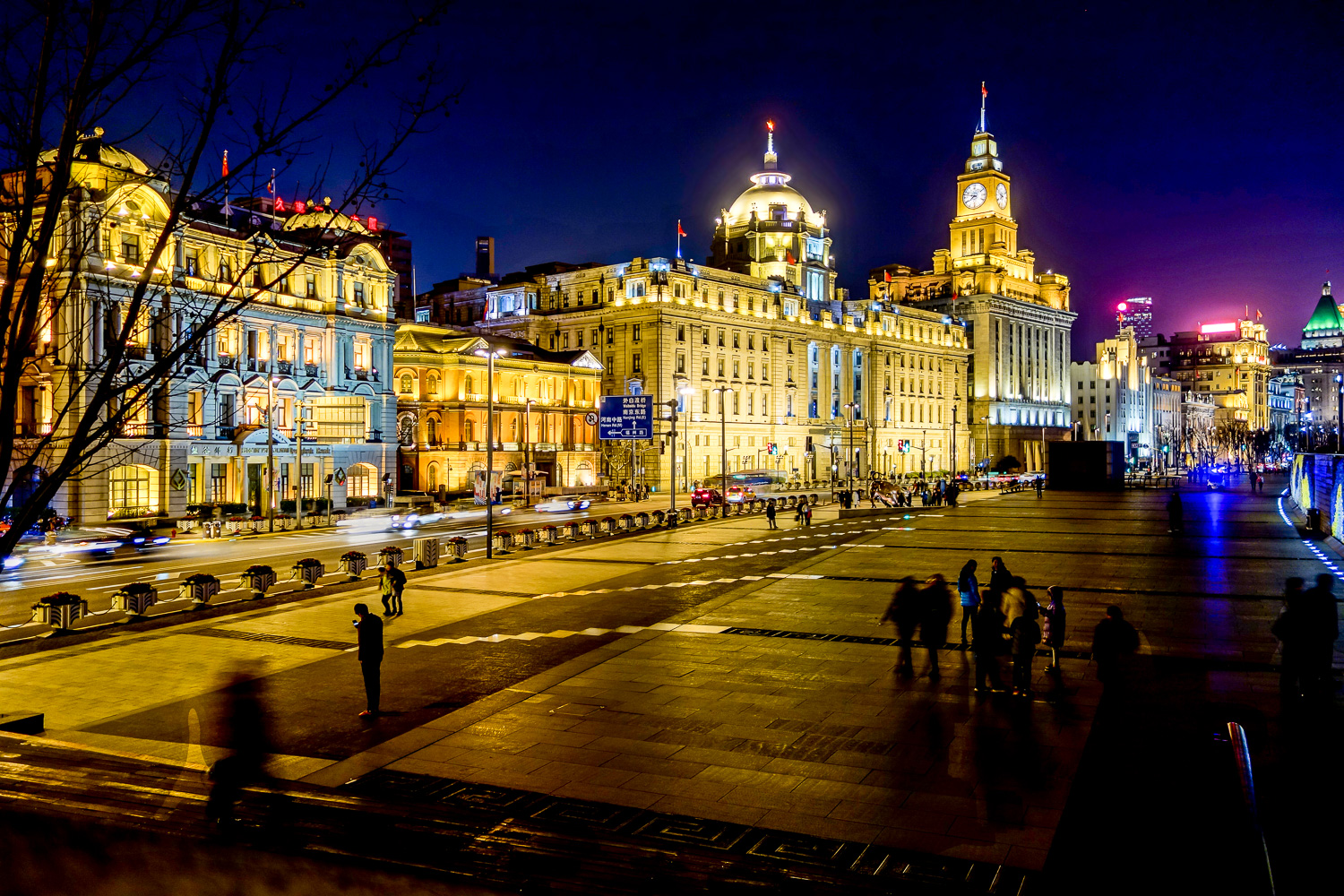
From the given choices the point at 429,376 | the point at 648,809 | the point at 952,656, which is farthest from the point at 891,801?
the point at 429,376

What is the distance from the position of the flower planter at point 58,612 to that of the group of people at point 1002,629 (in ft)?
56.2

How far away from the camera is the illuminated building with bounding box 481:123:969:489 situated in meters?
92.5

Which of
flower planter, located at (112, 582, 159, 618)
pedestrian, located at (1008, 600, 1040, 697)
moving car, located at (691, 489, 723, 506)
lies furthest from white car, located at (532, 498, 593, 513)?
pedestrian, located at (1008, 600, 1040, 697)

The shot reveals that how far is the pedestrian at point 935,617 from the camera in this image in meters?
16.5

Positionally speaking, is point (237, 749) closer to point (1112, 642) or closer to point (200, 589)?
point (1112, 642)

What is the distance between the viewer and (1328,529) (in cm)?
4028

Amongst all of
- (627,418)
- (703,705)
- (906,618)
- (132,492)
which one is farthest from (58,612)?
(132,492)

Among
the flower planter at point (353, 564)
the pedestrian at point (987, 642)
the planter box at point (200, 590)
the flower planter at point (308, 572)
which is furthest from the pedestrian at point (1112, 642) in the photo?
the flower planter at point (353, 564)

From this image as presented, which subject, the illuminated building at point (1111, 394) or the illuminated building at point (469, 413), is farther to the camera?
the illuminated building at point (1111, 394)

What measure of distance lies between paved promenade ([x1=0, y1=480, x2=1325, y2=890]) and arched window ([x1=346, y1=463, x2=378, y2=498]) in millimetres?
37481

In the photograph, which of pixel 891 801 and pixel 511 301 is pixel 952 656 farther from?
pixel 511 301

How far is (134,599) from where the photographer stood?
22375 mm

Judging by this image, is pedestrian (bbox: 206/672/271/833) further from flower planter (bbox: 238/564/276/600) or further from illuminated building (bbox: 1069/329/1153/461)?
illuminated building (bbox: 1069/329/1153/461)

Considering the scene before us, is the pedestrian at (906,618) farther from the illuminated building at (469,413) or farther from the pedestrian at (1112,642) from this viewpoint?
the illuminated building at (469,413)
